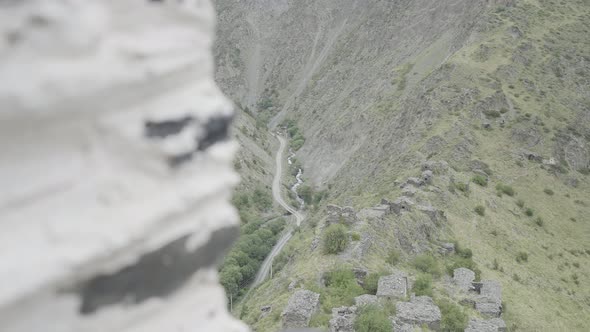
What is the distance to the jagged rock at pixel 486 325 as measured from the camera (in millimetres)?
14781

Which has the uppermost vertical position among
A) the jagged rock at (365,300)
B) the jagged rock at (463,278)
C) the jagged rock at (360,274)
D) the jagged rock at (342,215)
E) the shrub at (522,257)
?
the jagged rock at (342,215)

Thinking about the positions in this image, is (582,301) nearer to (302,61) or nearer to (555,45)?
(555,45)

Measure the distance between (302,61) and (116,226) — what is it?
8924 centimetres

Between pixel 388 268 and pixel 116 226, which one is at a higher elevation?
pixel 116 226

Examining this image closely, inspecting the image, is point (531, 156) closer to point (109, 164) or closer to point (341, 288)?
point (341, 288)

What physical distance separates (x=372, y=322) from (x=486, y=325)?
11.5 feet

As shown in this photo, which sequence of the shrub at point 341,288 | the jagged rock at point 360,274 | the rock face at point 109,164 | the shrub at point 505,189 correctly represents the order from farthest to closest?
the shrub at point 505,189 < the jagged rock at point 360,274 < the shrub at point 341,288 < the rock face at point 109,164

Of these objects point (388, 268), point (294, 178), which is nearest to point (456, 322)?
point (388, 268)

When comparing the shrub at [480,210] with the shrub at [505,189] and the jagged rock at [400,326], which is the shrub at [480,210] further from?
the jagged rock at [400,326]

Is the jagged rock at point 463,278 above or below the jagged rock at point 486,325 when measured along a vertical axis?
above

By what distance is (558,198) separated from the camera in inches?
1165

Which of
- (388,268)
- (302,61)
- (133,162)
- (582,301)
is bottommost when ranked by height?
(582,301)

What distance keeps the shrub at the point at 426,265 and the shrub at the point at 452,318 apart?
282 centimetres

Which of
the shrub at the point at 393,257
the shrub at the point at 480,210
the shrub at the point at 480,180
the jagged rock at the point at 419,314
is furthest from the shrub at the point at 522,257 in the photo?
the jagged rock at the point at 419,314
